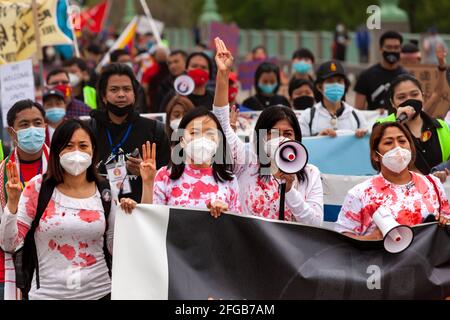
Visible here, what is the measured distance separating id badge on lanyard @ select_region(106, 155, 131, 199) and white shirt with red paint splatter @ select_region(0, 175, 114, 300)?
1316 mm

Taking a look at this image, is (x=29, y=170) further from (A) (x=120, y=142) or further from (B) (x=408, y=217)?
(B) (x=408, y=217)

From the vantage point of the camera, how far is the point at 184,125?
720 centimetres

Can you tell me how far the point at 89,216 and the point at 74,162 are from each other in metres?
0.31

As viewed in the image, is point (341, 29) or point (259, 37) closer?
point (341, 29)

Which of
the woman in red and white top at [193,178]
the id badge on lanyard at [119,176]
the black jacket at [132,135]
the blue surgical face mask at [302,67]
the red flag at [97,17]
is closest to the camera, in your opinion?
the woman in red and white top at [193,178]

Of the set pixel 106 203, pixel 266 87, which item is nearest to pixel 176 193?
pixel 106 203

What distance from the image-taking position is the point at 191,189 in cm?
697

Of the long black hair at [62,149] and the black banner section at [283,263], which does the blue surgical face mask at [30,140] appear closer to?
the long black hair at [62,149]

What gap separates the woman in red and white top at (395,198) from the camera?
22.8 ft

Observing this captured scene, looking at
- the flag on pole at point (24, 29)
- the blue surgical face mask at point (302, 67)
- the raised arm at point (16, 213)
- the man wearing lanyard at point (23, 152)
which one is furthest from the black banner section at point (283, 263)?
the blue surgical face mask at point (302, 67)
